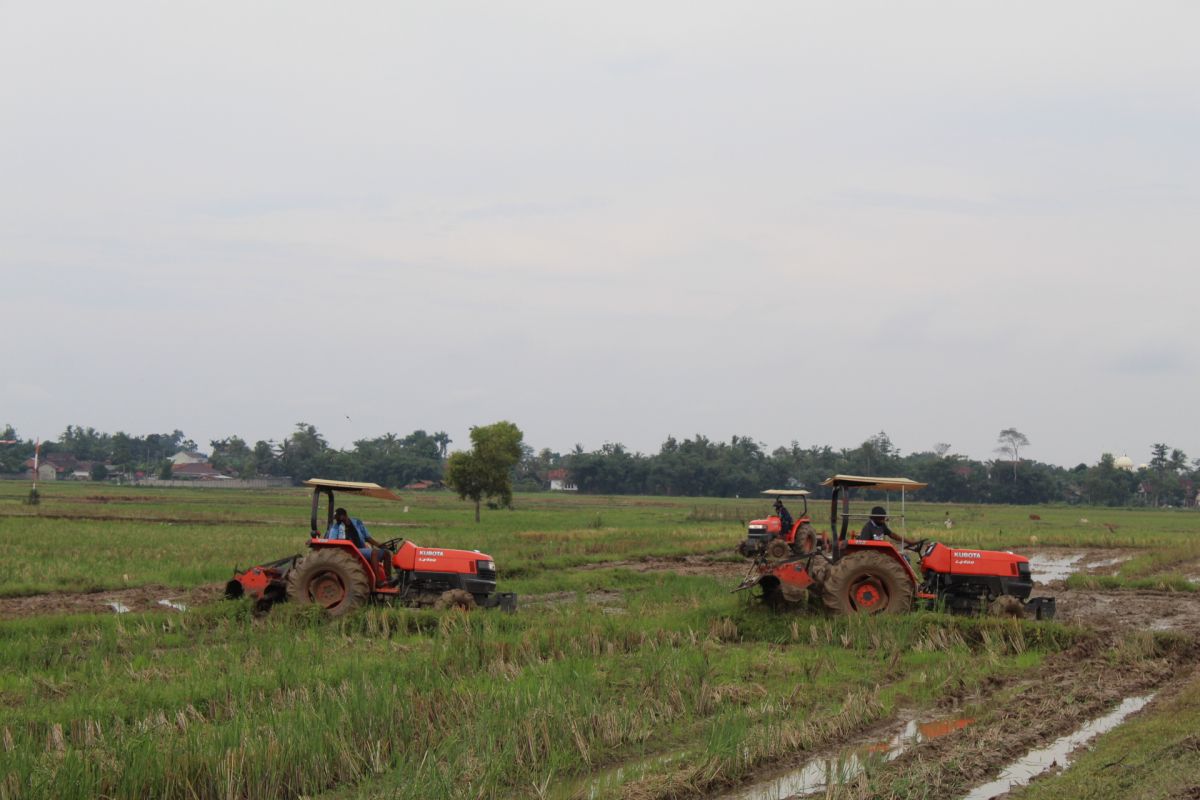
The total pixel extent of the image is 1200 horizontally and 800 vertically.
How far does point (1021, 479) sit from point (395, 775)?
112721 millimetres

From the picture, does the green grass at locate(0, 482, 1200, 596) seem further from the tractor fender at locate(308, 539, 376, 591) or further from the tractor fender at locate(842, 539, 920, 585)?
the tractor fender at locate(842, 539, 920, 585)

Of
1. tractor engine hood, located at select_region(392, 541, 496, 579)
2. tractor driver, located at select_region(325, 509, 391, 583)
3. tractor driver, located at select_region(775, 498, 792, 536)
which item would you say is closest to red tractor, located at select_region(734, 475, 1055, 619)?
tractor engine hood, located at select_region(392, 541, 496, 579)

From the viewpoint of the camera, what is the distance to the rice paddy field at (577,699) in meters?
7.50

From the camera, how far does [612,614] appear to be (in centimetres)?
1678

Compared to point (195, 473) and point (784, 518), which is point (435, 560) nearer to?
point (784, 518)

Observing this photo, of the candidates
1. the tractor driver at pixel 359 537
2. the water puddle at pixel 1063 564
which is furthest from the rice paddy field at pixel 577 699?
the water puddle at pixel 1063 564

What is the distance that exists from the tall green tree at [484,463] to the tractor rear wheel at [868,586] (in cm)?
3223

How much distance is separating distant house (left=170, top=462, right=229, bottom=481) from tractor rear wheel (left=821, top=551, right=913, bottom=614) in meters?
139

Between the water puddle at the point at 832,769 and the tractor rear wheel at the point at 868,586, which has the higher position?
the tractor rear wheel at the point at 868,586

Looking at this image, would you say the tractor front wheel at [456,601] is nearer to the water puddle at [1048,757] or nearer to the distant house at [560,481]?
the water puddle at [1048,757]

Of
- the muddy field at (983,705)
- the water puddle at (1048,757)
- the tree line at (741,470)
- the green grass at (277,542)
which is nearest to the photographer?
the water puddle at (1048,757)

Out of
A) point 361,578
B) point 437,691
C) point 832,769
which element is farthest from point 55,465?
point 832,769

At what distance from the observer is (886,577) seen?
1538 centimetres

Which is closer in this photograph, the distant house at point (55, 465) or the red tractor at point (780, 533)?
the red tractor at point (780, 533)
